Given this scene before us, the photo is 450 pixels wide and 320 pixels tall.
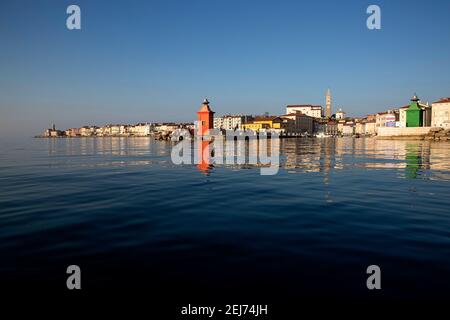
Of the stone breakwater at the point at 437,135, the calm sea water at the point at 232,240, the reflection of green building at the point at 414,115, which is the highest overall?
the reflection of green building at the point at 414,115

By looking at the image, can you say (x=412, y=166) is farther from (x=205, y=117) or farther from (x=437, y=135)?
(x=205, y=117)

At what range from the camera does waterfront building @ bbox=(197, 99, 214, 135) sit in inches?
3723

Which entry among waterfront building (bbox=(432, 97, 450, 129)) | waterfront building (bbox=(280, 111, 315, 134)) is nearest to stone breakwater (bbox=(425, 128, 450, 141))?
waterfront building (bbox=(432, 97, 450, 129))

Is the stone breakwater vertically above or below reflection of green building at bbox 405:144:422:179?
above

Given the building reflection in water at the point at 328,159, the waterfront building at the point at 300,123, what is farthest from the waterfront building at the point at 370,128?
the building reflection in water at the point at 328,159

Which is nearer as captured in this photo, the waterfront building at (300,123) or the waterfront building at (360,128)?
the waterfront building at (300,123)

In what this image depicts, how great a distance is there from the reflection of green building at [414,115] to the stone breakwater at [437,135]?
27.2 feet

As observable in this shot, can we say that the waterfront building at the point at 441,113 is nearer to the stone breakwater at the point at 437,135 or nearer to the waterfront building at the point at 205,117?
the stone breakwater at the point at 437,135

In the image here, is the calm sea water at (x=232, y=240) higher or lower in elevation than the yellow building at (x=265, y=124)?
lower

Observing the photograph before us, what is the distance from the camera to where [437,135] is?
75062 millimetres

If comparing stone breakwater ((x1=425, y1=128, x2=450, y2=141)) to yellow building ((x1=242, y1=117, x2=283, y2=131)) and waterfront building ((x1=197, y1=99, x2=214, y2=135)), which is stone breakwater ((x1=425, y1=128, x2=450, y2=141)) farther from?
yellow building ((x1=242, y1=117, x2=283, y2=131))

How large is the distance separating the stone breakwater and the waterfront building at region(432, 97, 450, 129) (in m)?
25.6

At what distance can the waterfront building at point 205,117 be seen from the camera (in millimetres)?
94562
